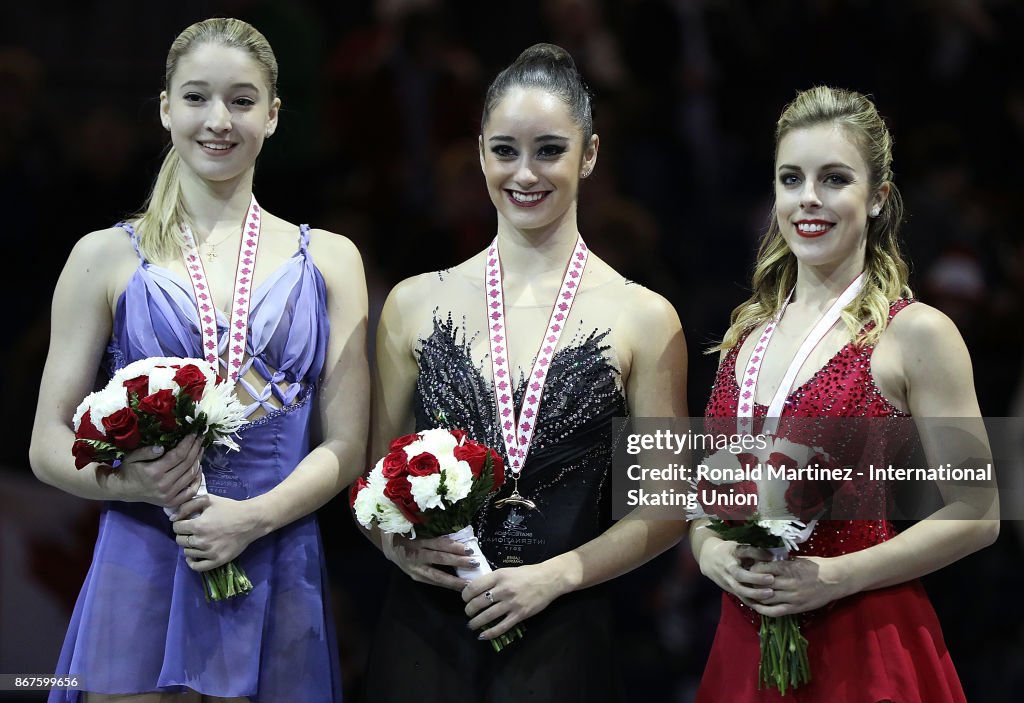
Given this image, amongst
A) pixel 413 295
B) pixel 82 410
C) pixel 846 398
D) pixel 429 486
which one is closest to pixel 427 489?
pixel 429 486

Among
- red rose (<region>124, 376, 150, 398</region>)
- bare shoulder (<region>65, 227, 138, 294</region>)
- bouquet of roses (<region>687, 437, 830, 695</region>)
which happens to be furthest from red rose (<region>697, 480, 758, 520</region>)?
bare shoulder (<region>65, 227, 138, 294</region>)

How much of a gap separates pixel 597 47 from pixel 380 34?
1016 mm

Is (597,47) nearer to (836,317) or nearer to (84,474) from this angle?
(836,317)

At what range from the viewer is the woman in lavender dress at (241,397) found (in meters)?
3.08

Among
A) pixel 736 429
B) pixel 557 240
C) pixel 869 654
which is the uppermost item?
pixel 557 240

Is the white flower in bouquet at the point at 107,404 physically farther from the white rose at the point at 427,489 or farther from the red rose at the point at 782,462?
the red rose at the point at 782,462

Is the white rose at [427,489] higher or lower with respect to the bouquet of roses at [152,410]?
lower

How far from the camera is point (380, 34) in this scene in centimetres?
624

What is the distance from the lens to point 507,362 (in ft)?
10.5

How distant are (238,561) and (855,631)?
55.1 inches

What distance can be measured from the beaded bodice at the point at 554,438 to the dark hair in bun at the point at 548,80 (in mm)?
552

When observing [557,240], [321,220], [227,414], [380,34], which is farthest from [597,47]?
[227,414]

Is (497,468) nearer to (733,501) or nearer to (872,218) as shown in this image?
(733,501)

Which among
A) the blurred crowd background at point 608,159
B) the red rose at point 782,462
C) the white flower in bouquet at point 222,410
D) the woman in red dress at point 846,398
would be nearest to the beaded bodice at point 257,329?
the white flower in bouquet at point 222,410
